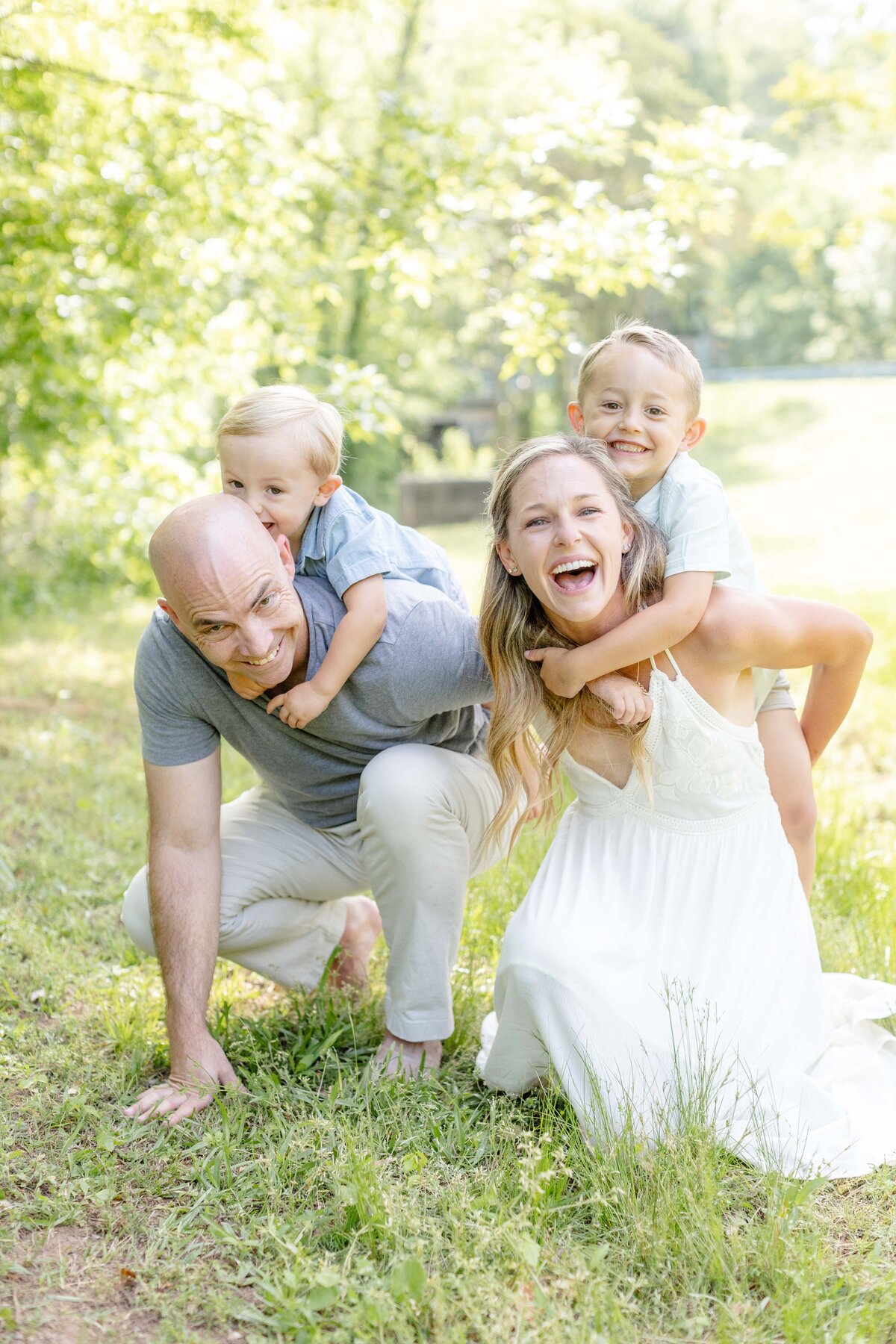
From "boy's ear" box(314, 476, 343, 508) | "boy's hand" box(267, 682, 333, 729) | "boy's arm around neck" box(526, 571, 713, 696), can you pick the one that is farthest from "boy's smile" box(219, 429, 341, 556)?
"boy's arm around neck" box(526, 571, 713, 696)

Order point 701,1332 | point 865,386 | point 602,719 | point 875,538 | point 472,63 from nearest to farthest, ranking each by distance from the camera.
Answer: point 701,1332 < point 602,719 < point 875,538 < point 472,63 < point 865,386

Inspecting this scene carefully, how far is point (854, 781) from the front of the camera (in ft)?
16.9

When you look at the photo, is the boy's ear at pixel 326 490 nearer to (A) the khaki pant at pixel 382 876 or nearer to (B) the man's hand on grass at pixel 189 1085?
(A) the khaki pant at pixel 382 876

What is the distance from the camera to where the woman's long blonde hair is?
2611 mm

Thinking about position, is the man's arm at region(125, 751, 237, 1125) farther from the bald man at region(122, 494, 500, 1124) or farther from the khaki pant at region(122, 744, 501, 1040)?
the khaki pant at region(122, 744, 501, 1040)

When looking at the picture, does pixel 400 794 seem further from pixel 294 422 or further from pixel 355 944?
pixel 294 422

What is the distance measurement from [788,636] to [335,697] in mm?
1046

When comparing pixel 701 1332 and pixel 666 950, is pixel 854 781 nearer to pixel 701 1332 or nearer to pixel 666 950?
pixel 666 950

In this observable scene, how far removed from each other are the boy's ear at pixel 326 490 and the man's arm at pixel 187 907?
2.19ft

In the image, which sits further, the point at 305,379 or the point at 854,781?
the point at 305,379

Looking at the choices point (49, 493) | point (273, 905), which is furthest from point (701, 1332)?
point (49, 493)

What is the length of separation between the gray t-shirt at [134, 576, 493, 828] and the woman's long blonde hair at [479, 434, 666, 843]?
0.16 meters

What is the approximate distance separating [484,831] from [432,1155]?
0.84 meters

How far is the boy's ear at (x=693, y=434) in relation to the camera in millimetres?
2934
